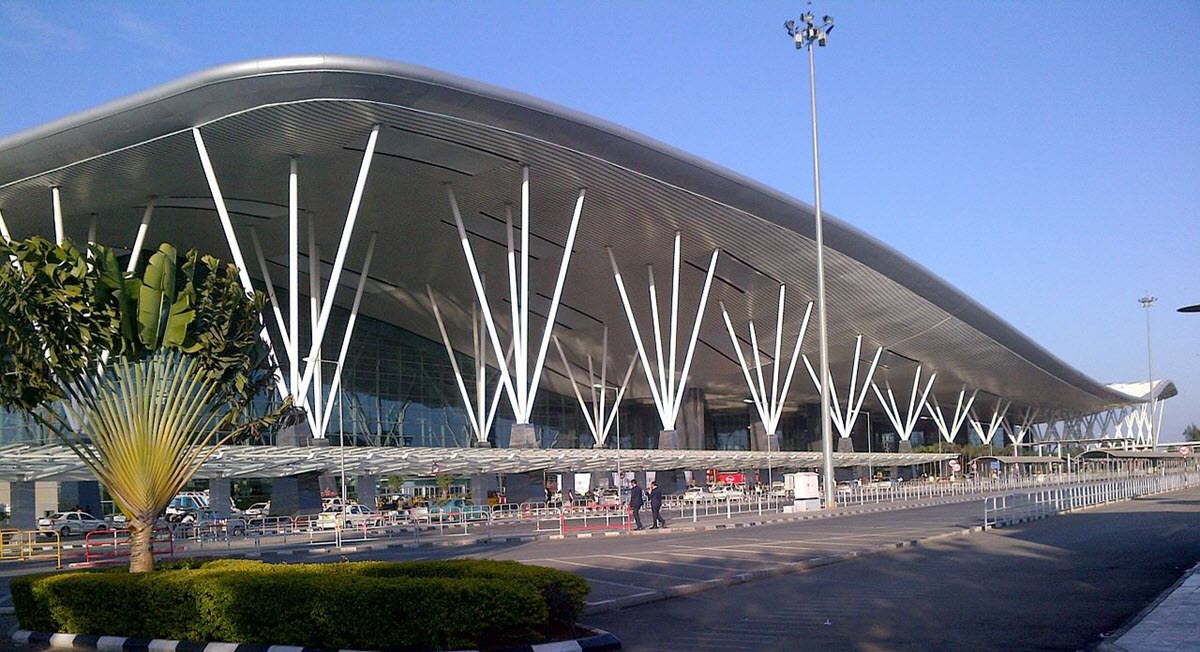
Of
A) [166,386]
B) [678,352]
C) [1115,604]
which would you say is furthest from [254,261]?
[1115,604]

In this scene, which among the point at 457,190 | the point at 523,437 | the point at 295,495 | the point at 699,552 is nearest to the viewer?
the point at 699,552

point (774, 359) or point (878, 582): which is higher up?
point (774, 359)

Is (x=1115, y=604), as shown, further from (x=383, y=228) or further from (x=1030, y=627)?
(x=383, y=228)

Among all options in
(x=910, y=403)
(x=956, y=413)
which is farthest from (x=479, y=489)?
(x=956, y=413)

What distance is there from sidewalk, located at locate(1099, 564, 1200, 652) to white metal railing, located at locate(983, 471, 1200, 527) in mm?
17091

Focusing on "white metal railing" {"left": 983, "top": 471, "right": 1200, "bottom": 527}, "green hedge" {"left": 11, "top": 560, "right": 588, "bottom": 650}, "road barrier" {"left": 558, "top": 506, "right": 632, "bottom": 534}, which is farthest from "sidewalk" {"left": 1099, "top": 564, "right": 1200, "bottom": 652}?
"road barrier" {"left": 558, "top": 506, "right": 632, "bottom": 534}

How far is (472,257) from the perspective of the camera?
152 ft

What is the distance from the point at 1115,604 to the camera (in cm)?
1376

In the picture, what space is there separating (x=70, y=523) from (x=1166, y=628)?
45083 mm

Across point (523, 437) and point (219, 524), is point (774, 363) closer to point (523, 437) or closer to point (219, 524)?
point (523, 437)

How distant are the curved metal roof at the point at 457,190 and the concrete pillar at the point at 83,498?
1235 cm

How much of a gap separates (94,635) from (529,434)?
3296 cm

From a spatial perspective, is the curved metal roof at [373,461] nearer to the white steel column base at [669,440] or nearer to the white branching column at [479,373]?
the white steel column base at [669,440]

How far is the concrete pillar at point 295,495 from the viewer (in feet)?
141
